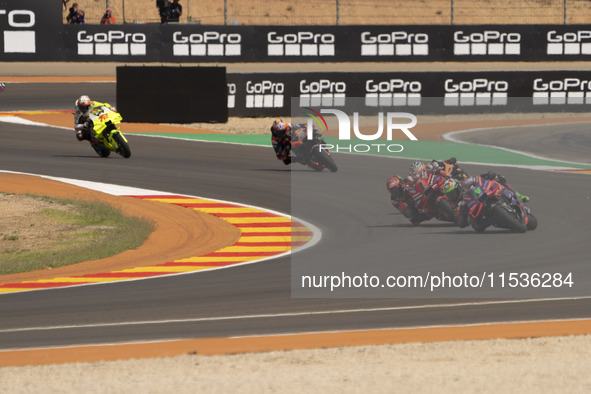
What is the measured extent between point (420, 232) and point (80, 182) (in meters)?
8.43

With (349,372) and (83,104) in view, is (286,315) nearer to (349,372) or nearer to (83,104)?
(349,372)

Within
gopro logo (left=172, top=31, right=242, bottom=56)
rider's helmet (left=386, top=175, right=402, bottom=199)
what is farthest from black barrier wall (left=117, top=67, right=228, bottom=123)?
rider's helmet (left=386, top=175, right=402, bottom=199)

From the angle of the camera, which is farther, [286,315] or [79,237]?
[79,237]

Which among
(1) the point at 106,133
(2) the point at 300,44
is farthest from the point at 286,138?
(2) the point at 300,44

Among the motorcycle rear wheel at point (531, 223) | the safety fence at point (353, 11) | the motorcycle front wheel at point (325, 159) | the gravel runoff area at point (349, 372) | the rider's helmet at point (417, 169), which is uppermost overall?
the safety fence at point (353, 11)

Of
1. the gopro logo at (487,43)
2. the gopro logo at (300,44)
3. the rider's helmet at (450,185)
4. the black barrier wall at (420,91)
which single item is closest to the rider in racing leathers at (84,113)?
the black barrier wall at (420,91)

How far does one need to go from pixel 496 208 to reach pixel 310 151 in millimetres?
7407

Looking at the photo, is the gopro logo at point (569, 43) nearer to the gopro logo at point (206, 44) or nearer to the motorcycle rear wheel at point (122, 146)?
the gopro logo at point (206, 44)

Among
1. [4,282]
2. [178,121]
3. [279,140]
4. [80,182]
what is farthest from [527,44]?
[4,282]

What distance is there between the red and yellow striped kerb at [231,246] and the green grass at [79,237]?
1.18 metres

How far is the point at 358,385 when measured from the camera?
28.8 feet

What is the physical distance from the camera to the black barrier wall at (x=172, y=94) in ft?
92.2

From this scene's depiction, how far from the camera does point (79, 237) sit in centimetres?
1652

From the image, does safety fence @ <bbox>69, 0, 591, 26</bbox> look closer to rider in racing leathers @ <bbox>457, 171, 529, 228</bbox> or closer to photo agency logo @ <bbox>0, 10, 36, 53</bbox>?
photo agency logo @ <bbox>0, 10, 36, 53</bbox>
